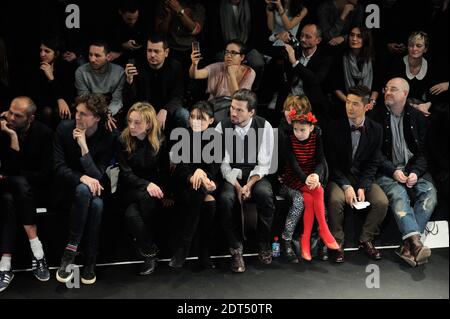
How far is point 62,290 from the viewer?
3.98m

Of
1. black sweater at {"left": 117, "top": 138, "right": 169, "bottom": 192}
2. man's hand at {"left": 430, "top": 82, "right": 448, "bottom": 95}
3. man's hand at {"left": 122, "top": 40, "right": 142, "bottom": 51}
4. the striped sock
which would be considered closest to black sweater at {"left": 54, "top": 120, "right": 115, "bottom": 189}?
black sweater at {"left": 117, "top": 138, "right": 169, "bottom": 192}

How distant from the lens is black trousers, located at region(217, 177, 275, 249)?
420 cm

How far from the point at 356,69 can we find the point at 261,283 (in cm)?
195

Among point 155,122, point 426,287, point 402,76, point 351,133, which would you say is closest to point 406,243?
point 426,287

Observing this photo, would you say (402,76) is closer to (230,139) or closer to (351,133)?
(351,133)

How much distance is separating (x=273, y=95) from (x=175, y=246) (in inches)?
61.3

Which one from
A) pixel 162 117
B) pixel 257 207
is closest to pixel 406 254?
pixel 257 207

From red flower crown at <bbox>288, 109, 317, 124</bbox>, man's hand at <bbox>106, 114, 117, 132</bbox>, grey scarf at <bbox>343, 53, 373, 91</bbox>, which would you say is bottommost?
man's hand at <bbox>106, 114, 117, 132</bbox>

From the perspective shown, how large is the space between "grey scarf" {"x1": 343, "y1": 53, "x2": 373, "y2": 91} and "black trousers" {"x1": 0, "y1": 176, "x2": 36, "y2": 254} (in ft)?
8.50

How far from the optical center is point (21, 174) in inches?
163

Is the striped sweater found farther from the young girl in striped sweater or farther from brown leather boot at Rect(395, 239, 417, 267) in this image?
brown leather boot at Rect(395, 239, 417, 267)

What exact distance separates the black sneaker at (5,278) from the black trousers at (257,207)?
56.0 inches

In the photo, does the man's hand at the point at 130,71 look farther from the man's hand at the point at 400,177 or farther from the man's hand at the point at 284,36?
the man's hand at the point at 400,177

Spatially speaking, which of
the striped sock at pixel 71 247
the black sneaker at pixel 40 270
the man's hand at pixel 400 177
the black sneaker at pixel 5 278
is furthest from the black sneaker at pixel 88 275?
the man's hand at pixel 400 177
